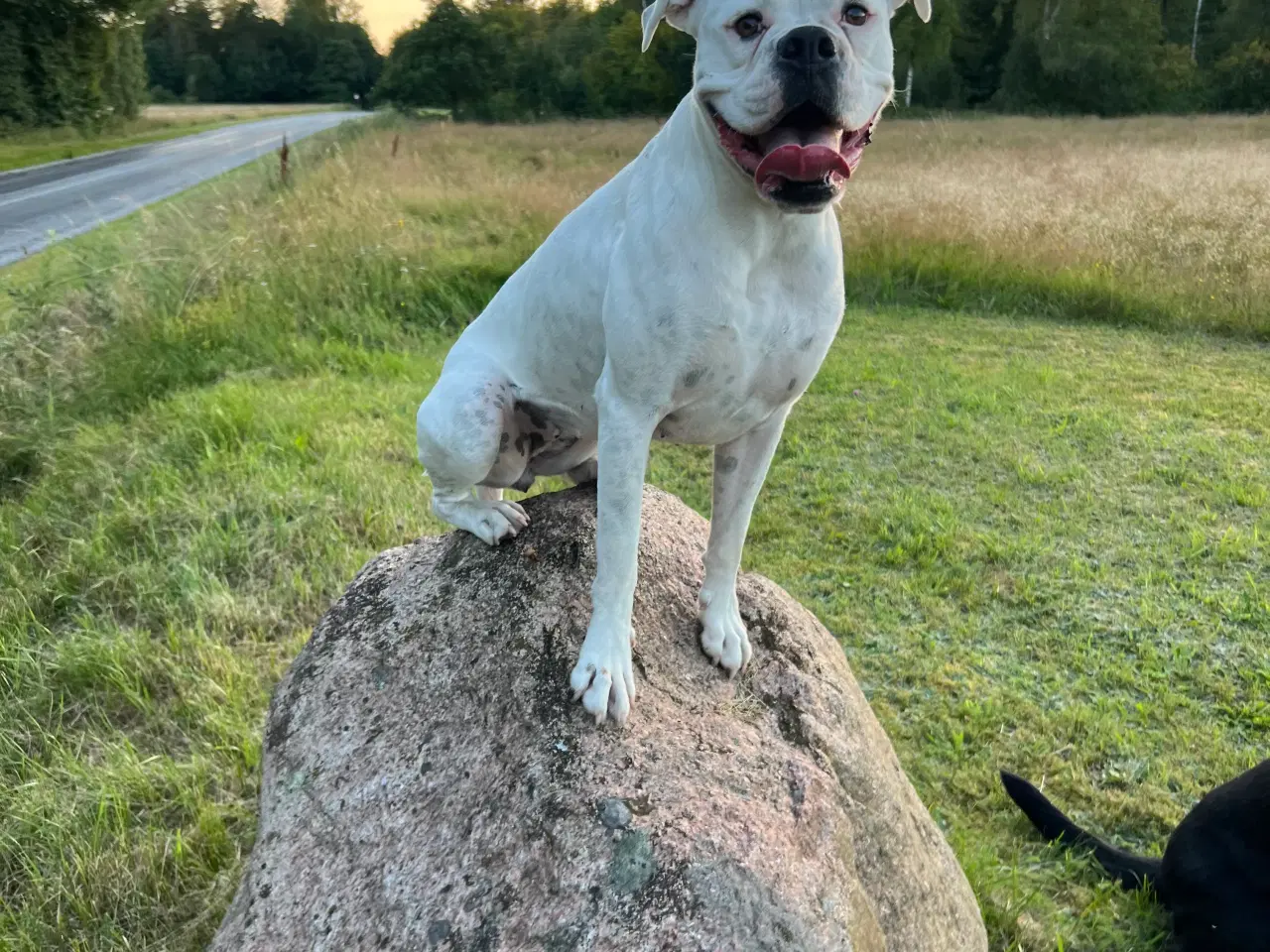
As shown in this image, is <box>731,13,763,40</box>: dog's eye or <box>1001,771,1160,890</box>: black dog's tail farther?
<box>1001,771,1160,890</box>: black dog's tail

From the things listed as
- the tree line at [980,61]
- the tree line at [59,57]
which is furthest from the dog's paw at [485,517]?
the tree line at [980,61]

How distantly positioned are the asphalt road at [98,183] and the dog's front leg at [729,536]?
753cm

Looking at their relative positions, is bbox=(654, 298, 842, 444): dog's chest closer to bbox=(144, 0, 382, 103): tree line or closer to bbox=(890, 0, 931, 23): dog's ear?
bbox=(890, 0, 931, 23): dog's ear

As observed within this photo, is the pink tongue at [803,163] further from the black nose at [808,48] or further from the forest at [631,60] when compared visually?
the forest at [631,60]

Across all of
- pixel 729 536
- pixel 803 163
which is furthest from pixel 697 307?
pixel 729 536

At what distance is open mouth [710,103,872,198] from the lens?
5.94 ft

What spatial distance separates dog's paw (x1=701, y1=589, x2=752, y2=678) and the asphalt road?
24.9ft

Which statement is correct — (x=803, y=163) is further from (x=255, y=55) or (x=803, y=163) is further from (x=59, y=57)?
(x=255, y=55)

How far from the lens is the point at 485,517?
272 centimetres

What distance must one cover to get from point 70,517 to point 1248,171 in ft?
57.9

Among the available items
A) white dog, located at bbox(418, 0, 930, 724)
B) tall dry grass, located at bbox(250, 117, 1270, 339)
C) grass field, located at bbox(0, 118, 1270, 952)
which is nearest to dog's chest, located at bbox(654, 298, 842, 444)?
white dog, located at bbox(418, 0, 930, 724)

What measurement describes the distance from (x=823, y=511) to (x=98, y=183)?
1826 centimetres

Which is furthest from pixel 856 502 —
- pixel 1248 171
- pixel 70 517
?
pixel 1248 171

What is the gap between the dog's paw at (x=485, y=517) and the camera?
2.69 m
